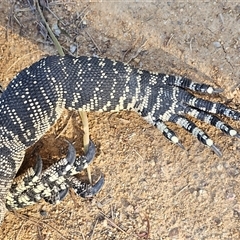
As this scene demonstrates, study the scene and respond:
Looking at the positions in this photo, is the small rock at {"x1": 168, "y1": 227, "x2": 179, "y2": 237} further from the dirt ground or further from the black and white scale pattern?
the black and white scale pattern

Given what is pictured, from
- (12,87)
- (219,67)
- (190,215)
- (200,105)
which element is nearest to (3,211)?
(12,87)

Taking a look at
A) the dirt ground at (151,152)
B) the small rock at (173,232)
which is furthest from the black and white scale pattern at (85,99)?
the small rock at (173,232)

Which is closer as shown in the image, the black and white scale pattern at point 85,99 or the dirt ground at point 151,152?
the black and white scale pattern at point 85,99

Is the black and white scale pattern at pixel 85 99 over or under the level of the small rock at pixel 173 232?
over

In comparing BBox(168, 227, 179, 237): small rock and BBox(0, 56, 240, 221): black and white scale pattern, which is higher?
BBox(0, 56, 240, 221): black and white scale pattern

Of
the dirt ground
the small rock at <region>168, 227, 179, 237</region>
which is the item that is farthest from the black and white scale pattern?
the small rock at <region>168, 227, 179, 237</region>

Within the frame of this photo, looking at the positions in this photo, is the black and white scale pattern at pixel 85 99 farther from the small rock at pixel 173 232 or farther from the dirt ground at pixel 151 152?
the small rock at pixel 173 232
